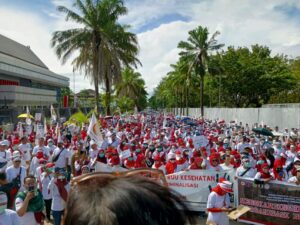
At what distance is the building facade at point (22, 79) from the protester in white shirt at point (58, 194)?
32.0 metres

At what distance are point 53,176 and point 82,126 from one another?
41.9 ft

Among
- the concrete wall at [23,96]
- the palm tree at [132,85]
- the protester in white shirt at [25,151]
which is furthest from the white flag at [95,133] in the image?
the palm tree at [132,85]

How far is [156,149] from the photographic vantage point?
1262 cm

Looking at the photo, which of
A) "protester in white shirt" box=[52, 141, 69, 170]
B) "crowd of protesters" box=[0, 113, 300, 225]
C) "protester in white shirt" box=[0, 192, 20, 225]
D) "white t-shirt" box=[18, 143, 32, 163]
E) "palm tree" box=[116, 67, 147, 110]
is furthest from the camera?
"palm tree" box=[116, 67, 147, 110]

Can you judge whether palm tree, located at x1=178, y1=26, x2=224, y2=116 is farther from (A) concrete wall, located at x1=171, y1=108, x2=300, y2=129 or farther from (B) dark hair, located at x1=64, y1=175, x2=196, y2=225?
(B) dark hair, located at x1=64, y1=175, x2=196, y2=225

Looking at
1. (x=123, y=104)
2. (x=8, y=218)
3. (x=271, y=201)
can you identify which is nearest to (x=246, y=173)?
(x=271, y=201)

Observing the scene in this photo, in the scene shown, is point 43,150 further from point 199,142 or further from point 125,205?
point 125,205

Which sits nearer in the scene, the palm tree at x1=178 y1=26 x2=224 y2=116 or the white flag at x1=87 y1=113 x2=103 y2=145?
the white flag at x1=87 y1=113 x2=103 y2=145

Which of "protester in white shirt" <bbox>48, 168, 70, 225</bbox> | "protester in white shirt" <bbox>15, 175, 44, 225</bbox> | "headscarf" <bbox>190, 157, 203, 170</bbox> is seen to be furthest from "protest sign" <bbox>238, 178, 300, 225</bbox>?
"protester in white shirt" <bbox>15, 175, 44, 225</bbox>

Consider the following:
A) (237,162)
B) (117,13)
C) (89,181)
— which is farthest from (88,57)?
(89,181)

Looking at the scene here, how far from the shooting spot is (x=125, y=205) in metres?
0.97

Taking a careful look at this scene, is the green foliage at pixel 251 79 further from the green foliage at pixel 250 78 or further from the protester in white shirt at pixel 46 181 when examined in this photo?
the protester in white shirt at pixel 46 181

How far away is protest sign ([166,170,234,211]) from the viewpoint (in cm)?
927

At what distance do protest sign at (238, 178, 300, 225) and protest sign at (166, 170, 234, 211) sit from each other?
64 centimetres
